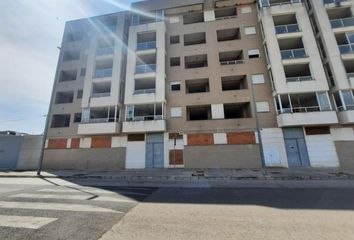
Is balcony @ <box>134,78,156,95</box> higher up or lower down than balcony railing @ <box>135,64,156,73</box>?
lower down

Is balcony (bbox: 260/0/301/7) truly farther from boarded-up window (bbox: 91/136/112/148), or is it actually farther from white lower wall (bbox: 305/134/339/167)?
boarded-up window (bbox: 91/136/112/148)

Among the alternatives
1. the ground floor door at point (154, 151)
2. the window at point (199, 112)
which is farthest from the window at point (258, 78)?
the ground floor door at point (154, 151)

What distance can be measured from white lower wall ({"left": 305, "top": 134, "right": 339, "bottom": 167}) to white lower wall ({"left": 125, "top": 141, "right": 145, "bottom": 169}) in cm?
1713

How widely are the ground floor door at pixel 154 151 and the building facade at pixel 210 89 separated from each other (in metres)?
0.11

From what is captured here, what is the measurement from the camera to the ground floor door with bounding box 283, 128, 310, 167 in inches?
661

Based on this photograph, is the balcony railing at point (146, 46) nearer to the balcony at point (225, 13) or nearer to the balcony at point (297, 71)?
the balcony at point (225, 13)

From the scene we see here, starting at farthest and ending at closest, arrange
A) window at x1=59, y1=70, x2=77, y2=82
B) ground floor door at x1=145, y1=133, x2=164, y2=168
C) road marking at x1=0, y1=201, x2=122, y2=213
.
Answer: window at x1=59, y1=70, x2=77, y2=82 → ground floor door at x1=145, y1=133, x2=164, y2=168 → road marking at x1=0, y1=201, x2=122, y2=213

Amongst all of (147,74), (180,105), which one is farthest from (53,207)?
(147,74)

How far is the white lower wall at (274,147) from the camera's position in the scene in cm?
1716

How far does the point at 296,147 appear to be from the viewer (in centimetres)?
1714

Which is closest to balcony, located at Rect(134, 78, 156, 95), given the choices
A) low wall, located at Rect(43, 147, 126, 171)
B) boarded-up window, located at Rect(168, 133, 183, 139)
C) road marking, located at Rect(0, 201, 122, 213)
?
boarded-up window, located at Rect(168, 133, 183, 139)

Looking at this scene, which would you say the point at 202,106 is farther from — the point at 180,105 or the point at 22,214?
the point at 22,214

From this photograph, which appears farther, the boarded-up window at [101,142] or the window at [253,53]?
the window at [253,53]

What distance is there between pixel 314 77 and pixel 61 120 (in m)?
31.4
